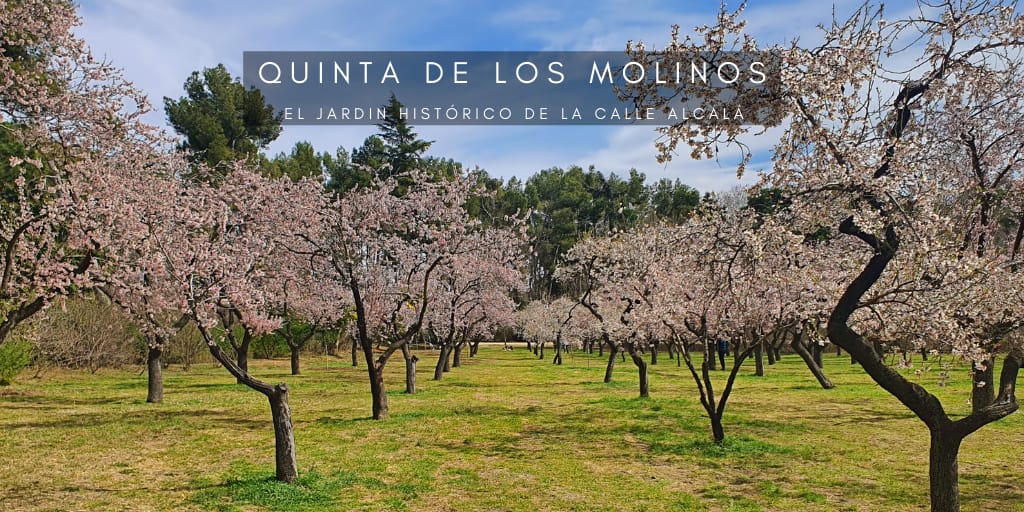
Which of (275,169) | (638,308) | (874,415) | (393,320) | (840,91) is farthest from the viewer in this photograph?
(275,169)

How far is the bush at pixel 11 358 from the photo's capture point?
23.7 metres

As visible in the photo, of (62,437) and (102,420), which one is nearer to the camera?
(62,437)

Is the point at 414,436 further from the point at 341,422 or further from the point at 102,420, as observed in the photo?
the point at 102,420

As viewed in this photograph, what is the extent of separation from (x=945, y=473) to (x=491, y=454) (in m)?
7.77

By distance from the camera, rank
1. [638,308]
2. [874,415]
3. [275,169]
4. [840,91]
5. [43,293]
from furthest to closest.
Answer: [275,169], [638,308], [874,415], [43,293], [840,91]

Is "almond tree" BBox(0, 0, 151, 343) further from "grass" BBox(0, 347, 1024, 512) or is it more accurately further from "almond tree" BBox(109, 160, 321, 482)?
"grass" BBox(0, 347, 1024, 512)

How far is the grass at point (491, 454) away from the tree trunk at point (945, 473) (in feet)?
5.81

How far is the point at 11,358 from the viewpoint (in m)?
23.9

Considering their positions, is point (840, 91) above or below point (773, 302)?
above

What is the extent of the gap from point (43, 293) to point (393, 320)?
989 centimetres

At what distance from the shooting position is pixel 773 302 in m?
18.7

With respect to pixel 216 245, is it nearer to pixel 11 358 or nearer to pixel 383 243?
pixel 383 243

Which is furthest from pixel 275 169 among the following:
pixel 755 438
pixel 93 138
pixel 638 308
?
pixel 755 438

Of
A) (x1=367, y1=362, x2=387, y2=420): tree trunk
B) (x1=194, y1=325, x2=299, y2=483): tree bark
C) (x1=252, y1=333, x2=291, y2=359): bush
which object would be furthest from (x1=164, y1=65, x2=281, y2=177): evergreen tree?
(x1=194, y1=325, x2=299, y2=483): tree bark
